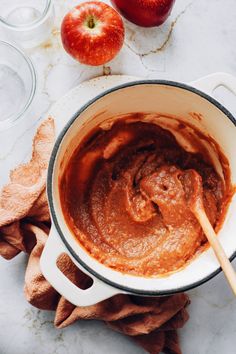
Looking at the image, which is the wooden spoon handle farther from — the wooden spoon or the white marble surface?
the white marble surface

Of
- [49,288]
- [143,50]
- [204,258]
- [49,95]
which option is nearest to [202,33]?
[143,50]

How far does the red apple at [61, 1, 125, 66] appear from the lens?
118 cm

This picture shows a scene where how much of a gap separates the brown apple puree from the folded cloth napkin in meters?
0.07

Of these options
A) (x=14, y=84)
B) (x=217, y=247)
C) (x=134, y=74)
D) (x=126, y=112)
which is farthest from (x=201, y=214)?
(x=14, y=84)

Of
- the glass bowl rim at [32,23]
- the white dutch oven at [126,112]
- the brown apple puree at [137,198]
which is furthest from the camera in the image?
the glass bowl rim at [32,23]

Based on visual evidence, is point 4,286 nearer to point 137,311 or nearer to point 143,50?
point 137,311

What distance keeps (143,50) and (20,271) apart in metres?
0.52

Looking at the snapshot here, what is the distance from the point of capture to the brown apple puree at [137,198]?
44.8 inches

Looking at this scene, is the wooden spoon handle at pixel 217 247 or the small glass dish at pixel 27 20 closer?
the wooden spoon handle at pixel 217 247

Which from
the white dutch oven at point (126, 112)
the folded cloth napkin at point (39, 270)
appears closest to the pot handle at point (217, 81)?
the white dutch oven at point (126, 112)

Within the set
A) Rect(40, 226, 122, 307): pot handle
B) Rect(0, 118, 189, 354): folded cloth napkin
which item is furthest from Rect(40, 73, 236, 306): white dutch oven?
Rect(0, 118, 189, 354): folded cloth napkin

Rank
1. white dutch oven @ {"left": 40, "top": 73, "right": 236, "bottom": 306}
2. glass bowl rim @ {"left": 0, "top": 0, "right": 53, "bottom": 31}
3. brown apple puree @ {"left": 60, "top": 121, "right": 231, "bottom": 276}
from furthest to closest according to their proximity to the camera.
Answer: glass bowl rim @ {"left": 0, "top": 0, "right": 53, "bottom": 31}
brown apple puree @ {"left": 60, "top": 121, "right": 231, "bottom": 276}
white dutch oven @ {"left": 40, "top": 73, "right": 236, "bottom": 306}

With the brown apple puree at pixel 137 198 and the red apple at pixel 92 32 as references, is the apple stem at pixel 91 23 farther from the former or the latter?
the brown apple puree at pixel 137 198

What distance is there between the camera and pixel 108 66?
1258 mm
